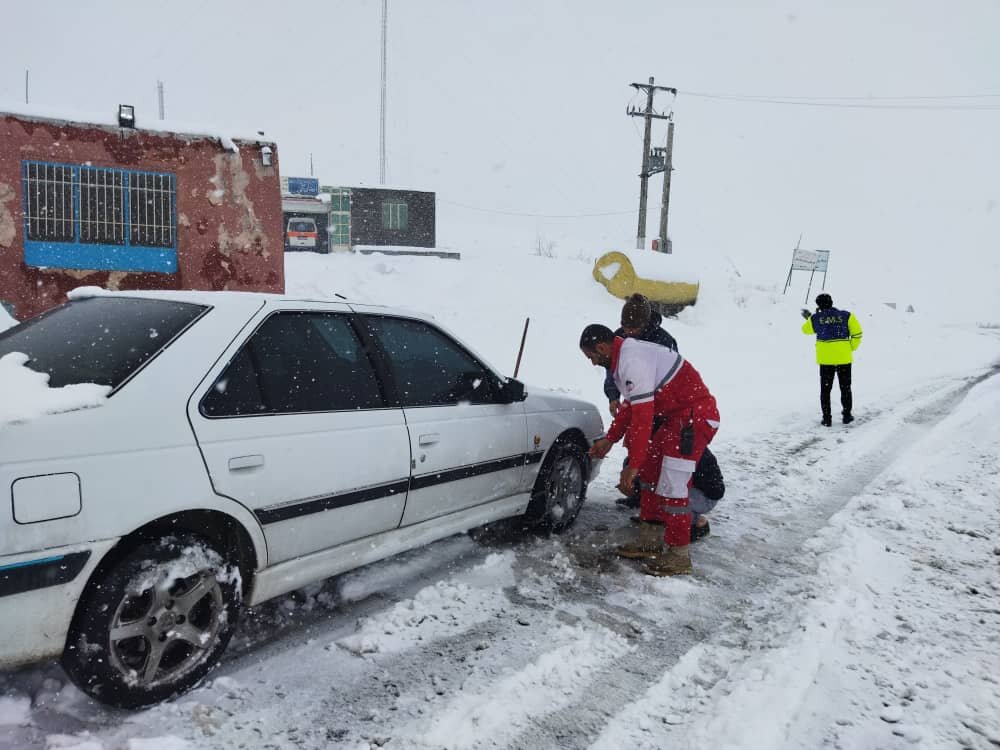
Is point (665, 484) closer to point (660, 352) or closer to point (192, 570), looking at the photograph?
point (660, 352)

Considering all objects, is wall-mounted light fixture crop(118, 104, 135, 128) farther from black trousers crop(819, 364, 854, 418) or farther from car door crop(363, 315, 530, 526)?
black trousers crop(819, 364, 854, 418)

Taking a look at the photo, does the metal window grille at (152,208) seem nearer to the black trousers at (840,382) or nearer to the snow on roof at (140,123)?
the snow on roof at (140,123)

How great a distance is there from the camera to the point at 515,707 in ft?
8.96

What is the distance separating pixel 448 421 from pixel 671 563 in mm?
1609

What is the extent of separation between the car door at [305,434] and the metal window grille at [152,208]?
9.05m

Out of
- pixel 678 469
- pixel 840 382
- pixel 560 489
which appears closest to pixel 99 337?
pixel 560 489

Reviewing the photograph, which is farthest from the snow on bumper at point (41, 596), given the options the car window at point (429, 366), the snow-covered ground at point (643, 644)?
the car window at point (429, 366)

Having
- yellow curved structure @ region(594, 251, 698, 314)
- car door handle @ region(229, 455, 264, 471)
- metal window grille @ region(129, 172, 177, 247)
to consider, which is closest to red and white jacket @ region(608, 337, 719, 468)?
car door handle @ region(229, 455, 264, 471)

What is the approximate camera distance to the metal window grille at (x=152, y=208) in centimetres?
1084

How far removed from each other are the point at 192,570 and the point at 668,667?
6.58ft

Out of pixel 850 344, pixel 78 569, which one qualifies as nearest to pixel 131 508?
pixel 78 569

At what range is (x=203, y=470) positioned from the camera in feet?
8.38

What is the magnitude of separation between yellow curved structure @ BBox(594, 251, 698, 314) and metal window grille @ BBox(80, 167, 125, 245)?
11.6 meters

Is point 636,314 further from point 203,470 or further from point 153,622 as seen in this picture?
point 153,622
